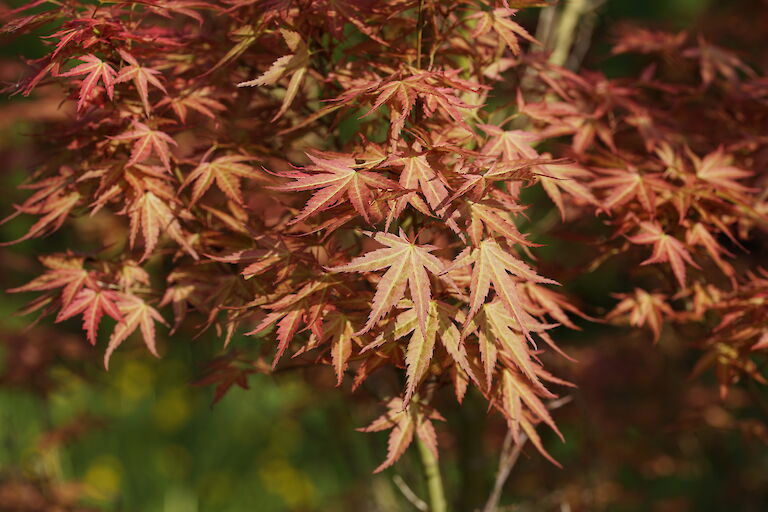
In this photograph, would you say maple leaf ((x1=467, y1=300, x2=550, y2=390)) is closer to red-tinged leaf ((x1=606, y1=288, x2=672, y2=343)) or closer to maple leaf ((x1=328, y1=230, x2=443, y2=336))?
maple leaf ((x1=328, y1=230, x2=443, y2=336))

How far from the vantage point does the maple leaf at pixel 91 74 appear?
1.26m

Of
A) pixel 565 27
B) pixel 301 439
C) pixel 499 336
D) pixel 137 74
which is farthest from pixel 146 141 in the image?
pixel 301 439

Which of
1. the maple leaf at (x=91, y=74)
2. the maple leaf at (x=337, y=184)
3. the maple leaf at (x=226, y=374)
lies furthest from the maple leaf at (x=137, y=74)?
the maple leaf at (x=226, y=374)

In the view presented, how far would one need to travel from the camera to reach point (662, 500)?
136 inches

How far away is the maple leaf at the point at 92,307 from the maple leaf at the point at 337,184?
20.5 inches

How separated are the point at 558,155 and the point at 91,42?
121cm

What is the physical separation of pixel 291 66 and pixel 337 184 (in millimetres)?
364

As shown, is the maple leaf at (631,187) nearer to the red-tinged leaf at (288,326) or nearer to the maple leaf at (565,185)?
→ the maple leaf at (565,185)

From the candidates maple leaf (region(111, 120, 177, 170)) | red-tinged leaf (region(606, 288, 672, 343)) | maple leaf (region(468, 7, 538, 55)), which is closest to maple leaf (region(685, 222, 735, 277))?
red-tinged leaf (region(606, 288, 672, 343))

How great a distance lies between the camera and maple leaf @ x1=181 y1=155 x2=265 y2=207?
141 centimetres

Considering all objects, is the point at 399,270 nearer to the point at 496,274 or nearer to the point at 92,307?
the point at 496,274

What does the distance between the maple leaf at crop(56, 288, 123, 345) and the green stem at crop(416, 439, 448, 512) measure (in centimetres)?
81

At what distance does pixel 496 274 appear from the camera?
1188 millimetres

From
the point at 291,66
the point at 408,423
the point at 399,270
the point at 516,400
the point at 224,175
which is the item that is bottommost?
the point at 408,423
